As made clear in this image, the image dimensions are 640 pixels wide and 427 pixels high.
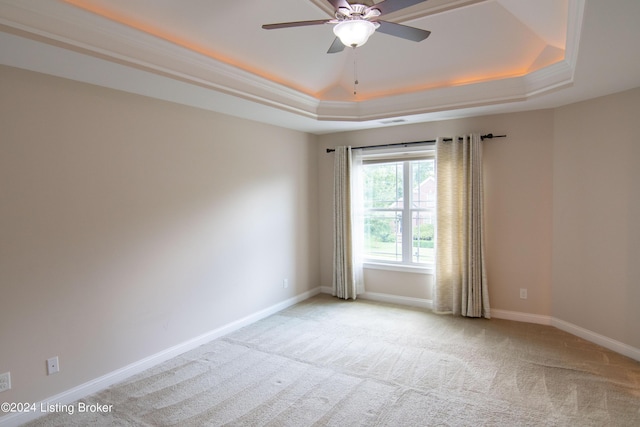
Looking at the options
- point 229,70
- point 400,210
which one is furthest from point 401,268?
point 229,70

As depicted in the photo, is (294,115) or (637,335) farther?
(294,115)

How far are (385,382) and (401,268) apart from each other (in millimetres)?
2231

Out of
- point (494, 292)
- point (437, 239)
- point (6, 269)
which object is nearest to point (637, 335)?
point (494, 292)

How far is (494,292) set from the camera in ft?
14.5

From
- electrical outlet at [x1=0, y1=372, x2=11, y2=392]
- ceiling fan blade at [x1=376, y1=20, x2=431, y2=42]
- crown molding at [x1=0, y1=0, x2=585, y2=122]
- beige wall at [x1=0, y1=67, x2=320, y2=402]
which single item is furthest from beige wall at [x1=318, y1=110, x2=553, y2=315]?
electrical outlet at [x1=0, y1=372, x2=11, y2=392]

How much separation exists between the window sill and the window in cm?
5

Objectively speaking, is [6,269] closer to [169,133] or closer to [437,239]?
[169,133]

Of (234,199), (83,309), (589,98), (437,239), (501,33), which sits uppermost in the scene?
(501,33)

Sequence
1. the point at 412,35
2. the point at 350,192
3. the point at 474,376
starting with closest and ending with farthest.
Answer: the point at 412,35, the point at 474,376, the point at 350,192

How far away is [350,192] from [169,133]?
258cm

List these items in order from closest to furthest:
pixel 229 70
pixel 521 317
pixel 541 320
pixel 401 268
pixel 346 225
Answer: pixel 229 70, pixel 541 320, pixel 521 317, pixel 401 268, pixel 346 225

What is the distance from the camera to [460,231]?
4.48 m

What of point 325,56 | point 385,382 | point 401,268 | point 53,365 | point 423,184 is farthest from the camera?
point 401,268

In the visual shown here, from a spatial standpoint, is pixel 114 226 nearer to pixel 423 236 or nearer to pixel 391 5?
pixel 391 5
